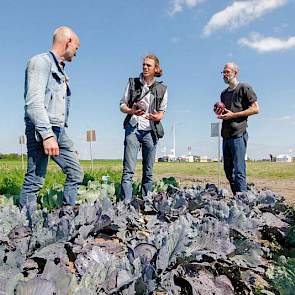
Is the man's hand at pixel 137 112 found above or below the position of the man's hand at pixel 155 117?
above

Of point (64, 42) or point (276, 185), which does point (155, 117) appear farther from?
point (276, 185)

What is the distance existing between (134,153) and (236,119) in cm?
142

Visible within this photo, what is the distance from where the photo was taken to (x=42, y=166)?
3777 mm

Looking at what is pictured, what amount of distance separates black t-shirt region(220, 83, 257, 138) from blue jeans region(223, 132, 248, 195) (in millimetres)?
87

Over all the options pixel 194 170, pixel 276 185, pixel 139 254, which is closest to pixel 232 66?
pixel 139 254

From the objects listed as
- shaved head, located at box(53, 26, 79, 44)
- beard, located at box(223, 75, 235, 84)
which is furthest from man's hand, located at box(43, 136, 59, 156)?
beard, located at box(223, 75, 235, 84)

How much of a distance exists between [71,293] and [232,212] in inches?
92.7

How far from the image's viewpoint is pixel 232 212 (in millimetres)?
3916

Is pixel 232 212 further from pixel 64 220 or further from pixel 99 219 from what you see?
pixel 64 220

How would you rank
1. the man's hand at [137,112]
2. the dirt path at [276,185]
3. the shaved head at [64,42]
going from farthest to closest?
the dirt path at [276,185]
the man's hand at [137,112]
the shaved head at [64,42]

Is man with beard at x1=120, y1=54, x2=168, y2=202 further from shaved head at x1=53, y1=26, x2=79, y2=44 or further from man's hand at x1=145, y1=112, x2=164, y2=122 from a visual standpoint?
shaved head at x1=53, y1=26, x2=79, y2=44

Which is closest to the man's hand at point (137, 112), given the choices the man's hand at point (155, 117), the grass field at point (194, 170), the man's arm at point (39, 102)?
the man's hand at point (155, 117)

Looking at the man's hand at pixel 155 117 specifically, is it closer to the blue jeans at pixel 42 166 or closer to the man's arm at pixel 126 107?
the man's arm at pixel 126 107

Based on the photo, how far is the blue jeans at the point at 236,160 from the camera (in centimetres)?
564
